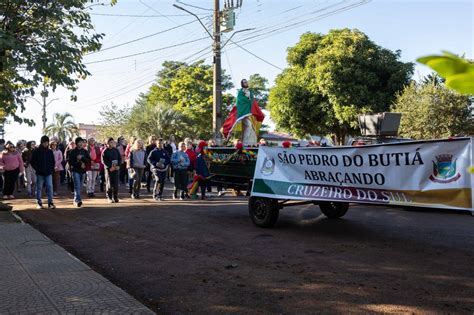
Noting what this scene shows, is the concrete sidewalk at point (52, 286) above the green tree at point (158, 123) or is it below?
below

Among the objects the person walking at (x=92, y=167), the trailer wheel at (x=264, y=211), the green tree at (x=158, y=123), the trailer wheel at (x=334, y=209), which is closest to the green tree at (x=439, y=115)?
the trailer wheel at (x=334, y=209)

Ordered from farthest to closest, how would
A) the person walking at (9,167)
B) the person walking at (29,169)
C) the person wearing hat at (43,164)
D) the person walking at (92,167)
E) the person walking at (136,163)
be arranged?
the person walking at (29,169) < the person walking at (92,167) < the person walking at (9,167) < the person walking at (136,163) < the person wearing hat at (43,164)

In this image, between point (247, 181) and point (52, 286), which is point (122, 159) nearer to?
point (247, 181)

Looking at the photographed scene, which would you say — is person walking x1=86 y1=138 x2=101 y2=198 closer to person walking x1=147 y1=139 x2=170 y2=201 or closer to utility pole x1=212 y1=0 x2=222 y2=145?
person walking x1=147 y1=139 x2=170 y2=201

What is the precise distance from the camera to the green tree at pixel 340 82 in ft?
98.4

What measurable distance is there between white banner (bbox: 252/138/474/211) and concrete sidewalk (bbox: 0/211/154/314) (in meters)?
3.68

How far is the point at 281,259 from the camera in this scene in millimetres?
6371

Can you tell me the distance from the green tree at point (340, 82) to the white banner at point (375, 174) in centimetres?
2251

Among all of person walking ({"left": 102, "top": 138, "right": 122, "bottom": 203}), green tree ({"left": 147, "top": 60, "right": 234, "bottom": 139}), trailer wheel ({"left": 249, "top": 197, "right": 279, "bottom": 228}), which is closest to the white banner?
trailer wheel ({"left": 249, "top": 197, "right": 279, "bottom": 228})

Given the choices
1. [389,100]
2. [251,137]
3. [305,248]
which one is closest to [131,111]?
[389,100]

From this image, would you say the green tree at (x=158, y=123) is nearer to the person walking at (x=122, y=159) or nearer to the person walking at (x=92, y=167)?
the person walking at (x=122, y=159)

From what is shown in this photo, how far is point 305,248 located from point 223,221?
2.96 meters

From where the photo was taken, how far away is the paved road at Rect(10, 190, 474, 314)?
4703 millimetres

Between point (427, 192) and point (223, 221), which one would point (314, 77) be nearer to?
point (223, 221)
